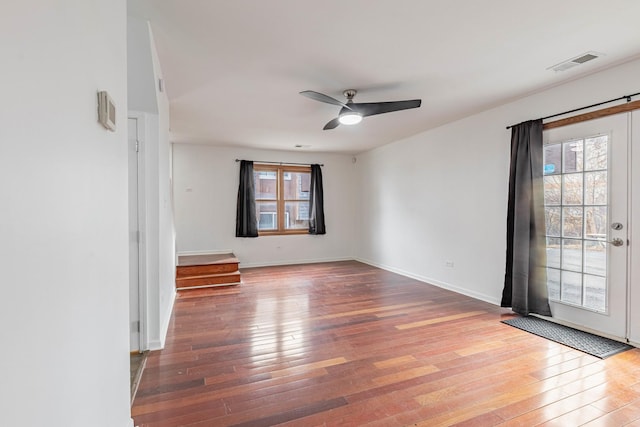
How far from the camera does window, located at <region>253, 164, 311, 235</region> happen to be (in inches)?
271

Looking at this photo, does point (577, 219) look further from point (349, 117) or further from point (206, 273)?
point (206, 273)

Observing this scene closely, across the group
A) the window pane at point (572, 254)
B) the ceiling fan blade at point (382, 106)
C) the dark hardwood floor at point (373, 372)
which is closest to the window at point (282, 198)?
the dark hardwood floor at point (373, 372)

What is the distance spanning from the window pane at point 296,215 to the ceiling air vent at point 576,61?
5185 millimetres

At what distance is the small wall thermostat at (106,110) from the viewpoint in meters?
1.23

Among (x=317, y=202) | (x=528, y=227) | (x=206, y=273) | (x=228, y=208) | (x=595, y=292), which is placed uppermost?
(x=317, y=202)

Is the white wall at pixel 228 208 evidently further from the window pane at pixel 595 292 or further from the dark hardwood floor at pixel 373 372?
the window pane at pixel 595 292

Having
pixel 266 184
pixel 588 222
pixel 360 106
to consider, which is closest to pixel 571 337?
pixel 588 222

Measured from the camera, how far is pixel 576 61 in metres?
2.80

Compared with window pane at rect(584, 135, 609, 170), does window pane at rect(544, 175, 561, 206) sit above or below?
below

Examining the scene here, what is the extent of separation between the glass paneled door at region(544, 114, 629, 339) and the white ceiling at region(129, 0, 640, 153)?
0.64 metres

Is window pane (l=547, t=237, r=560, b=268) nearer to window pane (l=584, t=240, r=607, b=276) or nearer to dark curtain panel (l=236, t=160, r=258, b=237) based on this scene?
window pane (l=584, t=240, r=607, b=276)

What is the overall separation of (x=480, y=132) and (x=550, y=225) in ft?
5.01

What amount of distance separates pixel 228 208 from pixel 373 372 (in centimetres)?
493

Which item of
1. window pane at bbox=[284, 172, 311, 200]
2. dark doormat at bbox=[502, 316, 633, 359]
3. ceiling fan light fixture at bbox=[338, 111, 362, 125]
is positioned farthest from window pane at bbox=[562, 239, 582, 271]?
window pane at bbox=[284, 172, 311, 200]
